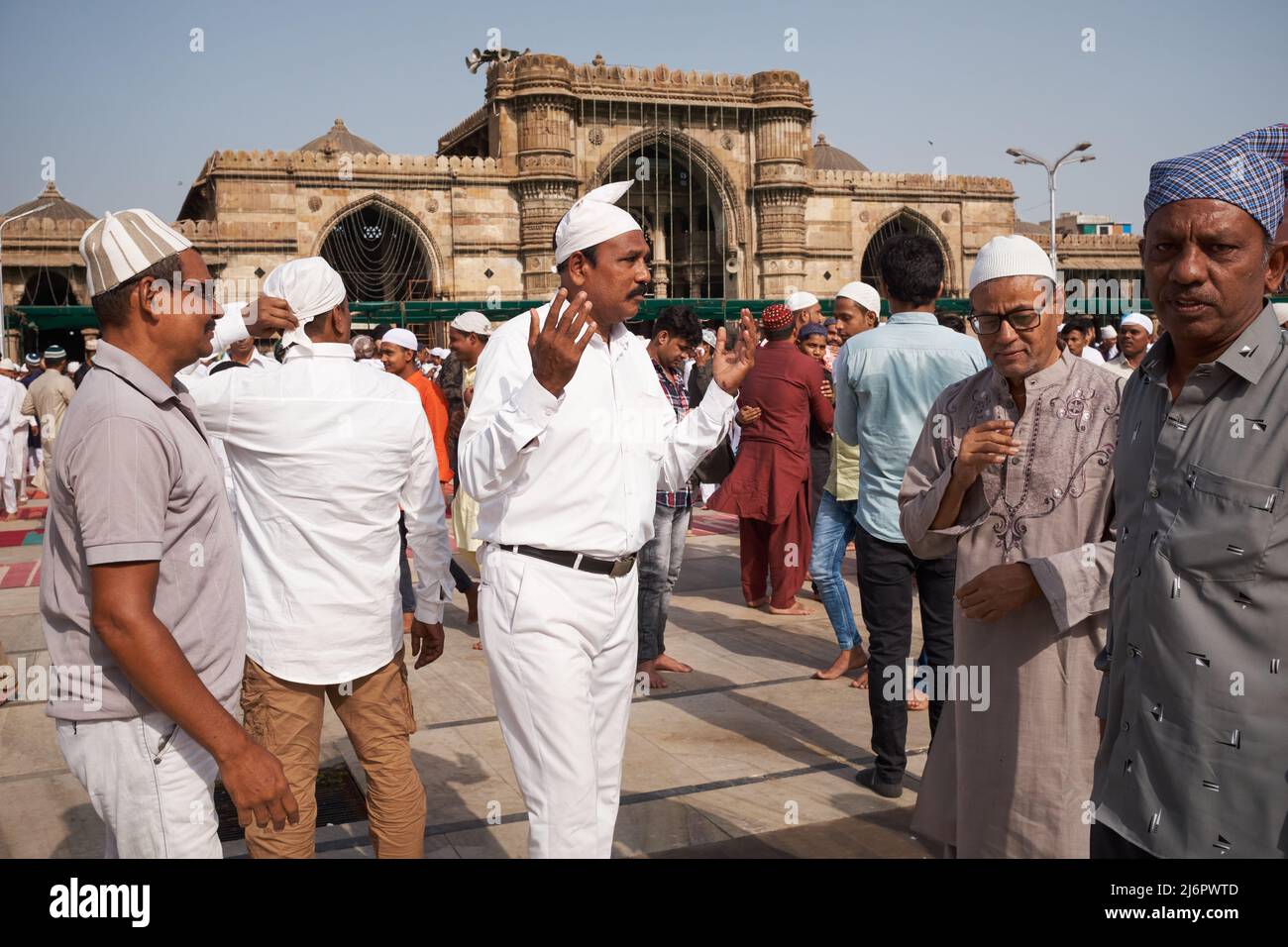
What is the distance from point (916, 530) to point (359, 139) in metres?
44.5

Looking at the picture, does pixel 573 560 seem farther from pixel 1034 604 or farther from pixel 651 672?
pixel 651 672

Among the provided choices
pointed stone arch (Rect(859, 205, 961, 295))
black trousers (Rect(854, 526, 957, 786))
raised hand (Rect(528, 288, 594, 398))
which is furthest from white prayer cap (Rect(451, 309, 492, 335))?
pointed stone arch (Rect(859, 205, 961, 295))

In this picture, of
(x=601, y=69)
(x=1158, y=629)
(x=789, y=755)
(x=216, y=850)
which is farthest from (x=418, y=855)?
(x=601, y=69)

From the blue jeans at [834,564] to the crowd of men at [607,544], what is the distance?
1.30 metres

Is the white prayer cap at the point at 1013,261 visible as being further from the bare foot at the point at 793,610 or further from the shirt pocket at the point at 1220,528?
the bare foot at the point at 793,610

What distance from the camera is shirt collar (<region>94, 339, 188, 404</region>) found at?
218cm

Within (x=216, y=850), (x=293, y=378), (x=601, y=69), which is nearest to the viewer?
(x=216, y=850)

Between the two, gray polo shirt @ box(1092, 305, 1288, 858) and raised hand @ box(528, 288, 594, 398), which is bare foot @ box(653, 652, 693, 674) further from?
gray polo shirt @ box(1092, 305, 1288, 858)

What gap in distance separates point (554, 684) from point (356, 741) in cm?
88

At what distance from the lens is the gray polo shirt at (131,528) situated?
209cm

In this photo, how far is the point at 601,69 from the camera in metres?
35.7

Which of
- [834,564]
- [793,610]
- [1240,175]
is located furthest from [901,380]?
[793,610]

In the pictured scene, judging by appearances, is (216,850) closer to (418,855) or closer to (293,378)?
(418,855)
